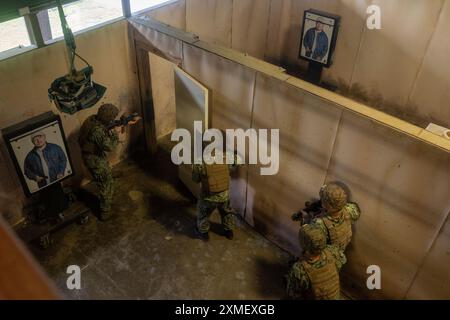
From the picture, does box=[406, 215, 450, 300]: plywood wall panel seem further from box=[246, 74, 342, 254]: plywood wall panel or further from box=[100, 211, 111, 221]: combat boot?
box=[100, 211, 111, 221]: combat boot

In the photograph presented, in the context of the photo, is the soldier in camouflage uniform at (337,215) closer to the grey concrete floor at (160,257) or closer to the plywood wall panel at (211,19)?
the grey concrete floor at (160,257)

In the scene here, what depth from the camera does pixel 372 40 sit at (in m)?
5.97

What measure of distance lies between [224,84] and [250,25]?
3019 mm

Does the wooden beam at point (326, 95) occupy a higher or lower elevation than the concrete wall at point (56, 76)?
higher

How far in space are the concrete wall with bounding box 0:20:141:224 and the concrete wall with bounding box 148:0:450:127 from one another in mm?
879

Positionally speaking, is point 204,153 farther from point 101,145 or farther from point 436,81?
point 436,81

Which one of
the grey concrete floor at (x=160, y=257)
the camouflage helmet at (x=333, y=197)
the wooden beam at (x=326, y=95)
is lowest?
the grey concrete floor at (x=160, y=257)

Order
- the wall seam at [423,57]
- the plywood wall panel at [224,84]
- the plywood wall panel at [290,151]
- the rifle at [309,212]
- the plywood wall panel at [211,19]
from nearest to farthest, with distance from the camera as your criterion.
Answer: the plywood wall panel at [290,151], the rifle at [309,212], the plywood wall panel at [224,84], the wall seam at [423,57], the plywood wall panel at [211,19]

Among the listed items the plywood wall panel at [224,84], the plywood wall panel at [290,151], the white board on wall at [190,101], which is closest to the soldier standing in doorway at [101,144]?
the white board on wall at [190,101]

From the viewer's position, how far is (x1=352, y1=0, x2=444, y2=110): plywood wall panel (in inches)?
212

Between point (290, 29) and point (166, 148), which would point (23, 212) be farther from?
point (290, 29)

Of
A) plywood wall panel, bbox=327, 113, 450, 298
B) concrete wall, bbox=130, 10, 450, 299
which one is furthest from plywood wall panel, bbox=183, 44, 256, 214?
plywood wall panel, bbox=327, 113, 450, 298

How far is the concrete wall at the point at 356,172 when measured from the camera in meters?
3.03

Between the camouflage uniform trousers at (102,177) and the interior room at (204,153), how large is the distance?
0.7 inches
